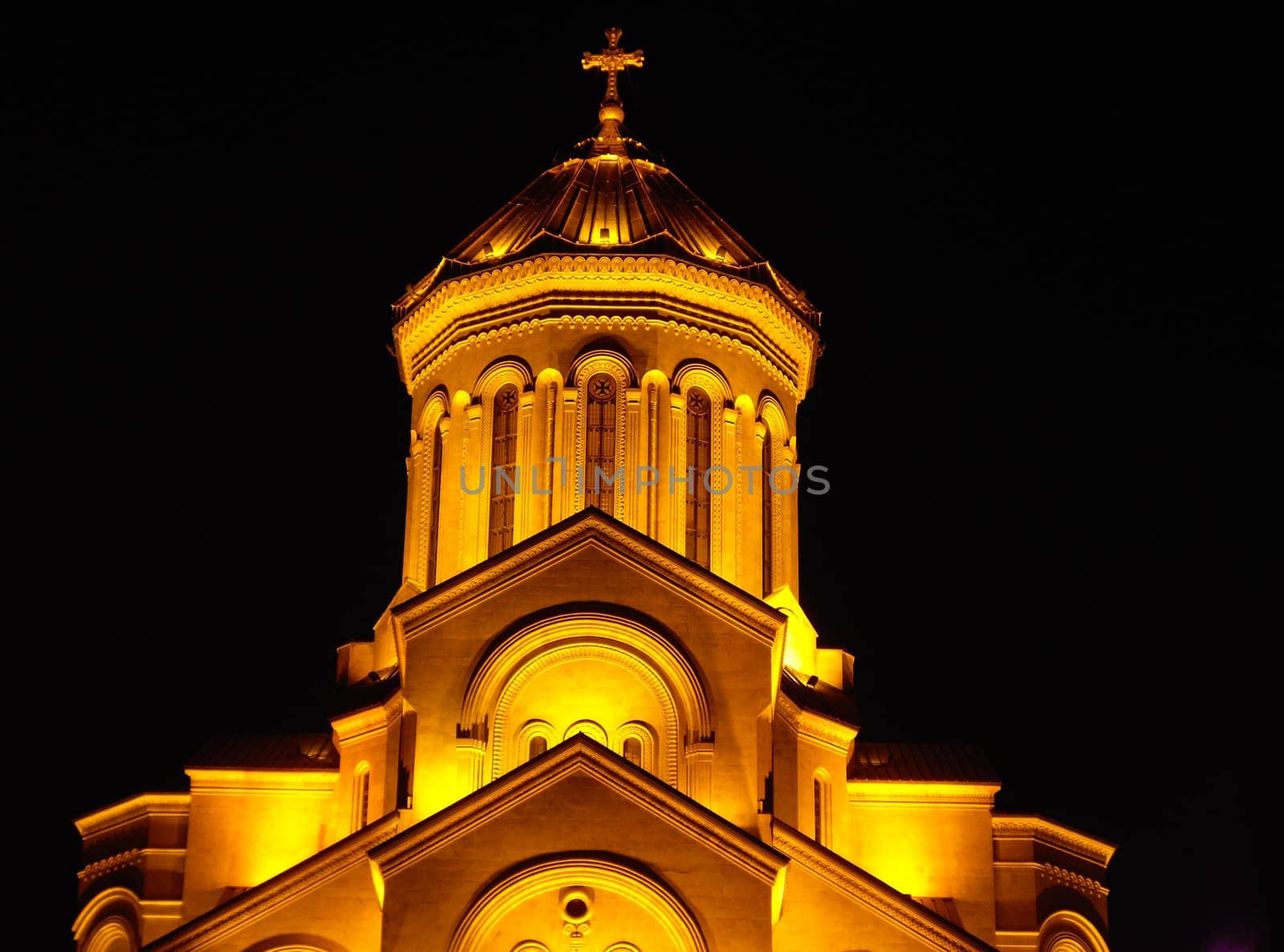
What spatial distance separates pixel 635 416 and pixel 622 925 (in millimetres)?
9529

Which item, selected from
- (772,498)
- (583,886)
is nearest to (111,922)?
(583,886)

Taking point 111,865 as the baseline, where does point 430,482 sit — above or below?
above

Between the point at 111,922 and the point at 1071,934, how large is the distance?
43.7 feet

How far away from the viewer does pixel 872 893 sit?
27875 mm

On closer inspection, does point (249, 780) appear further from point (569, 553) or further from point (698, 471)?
point (698, 471)

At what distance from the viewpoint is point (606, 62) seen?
38.3m

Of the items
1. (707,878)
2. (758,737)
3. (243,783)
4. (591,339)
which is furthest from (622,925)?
(591,339)

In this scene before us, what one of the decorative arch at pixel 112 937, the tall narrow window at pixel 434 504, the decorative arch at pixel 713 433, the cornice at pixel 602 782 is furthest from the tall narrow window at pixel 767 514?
the decorative arch at pixel 112 937

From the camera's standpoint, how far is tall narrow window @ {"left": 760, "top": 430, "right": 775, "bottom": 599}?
34281 millimetres

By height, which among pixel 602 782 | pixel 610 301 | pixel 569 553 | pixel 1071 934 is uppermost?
pixel 610 301

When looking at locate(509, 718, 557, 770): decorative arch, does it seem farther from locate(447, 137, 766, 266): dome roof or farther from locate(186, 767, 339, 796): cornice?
locate(447, 137, 766, 266): dome roof

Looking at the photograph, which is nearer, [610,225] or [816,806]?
[816,806]

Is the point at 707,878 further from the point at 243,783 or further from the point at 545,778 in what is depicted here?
the point at 243,783

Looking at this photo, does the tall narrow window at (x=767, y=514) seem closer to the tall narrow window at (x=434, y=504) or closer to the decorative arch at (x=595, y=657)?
the tall narrow window at (x=434, y=504)
